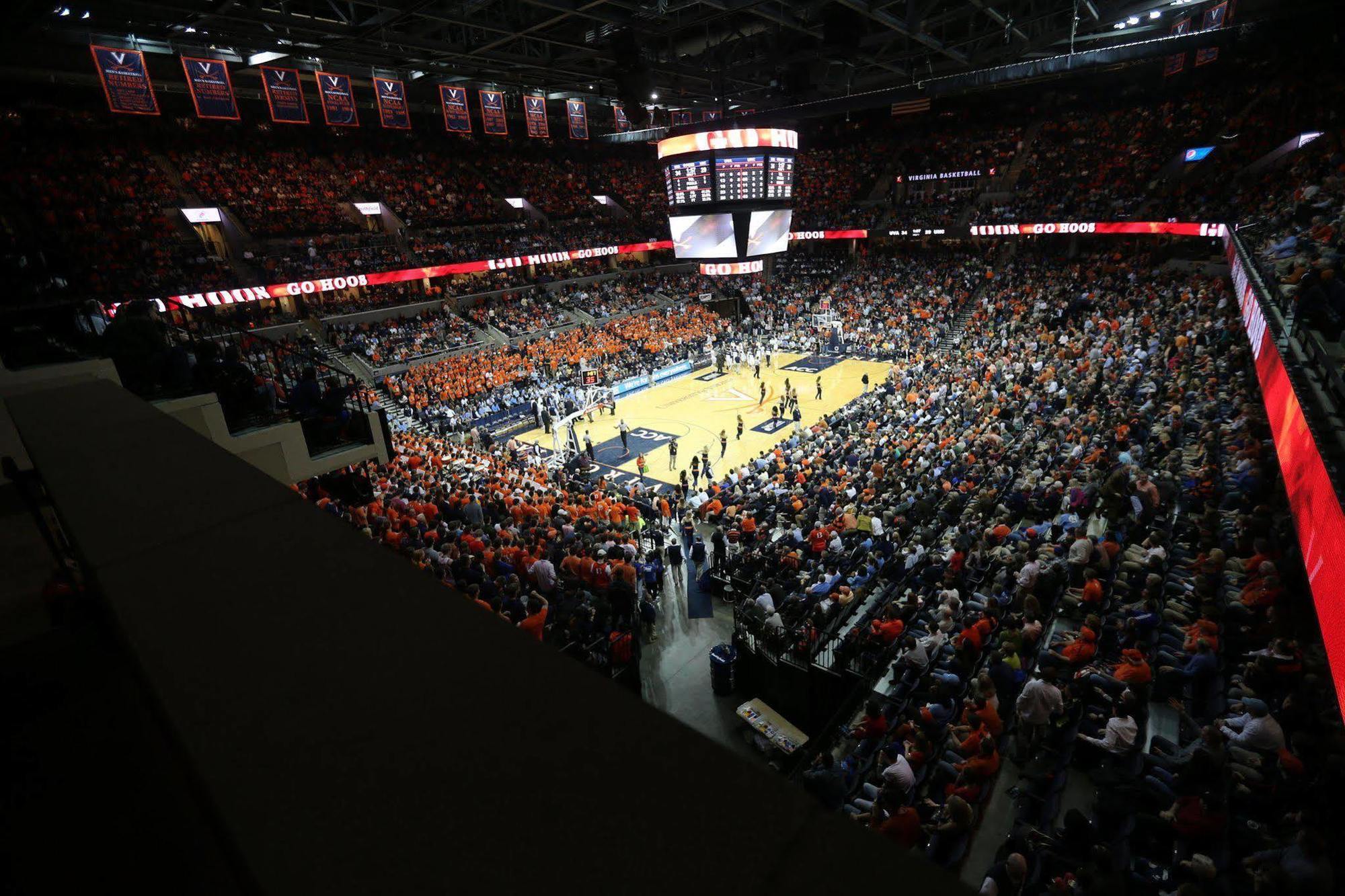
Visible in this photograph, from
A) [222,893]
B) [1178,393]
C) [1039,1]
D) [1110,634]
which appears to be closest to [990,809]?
[1110,634]

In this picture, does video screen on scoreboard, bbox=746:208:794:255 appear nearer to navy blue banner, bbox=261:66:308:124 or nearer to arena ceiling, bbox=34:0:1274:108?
arena ceiling, bbox=34:0:1274:108

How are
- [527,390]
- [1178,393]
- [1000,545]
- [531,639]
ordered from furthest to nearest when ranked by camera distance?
[527,390] → [1178,393] → [1000,545] → [531,639]

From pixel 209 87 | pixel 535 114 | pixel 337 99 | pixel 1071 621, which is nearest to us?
pixel 1071 621

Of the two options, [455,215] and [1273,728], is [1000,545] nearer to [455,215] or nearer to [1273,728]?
[1273,728]

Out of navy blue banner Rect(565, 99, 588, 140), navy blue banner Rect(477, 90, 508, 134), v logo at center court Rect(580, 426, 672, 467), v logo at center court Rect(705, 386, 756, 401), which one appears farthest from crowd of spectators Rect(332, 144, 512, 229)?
v logo at center court Rect(580, 426, 672, 467)

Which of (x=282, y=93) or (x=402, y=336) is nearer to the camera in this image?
(x=282, y=93)

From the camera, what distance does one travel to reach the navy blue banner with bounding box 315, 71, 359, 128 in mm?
19906

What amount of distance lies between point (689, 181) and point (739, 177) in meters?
1.66

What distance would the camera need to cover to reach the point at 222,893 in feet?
5.77

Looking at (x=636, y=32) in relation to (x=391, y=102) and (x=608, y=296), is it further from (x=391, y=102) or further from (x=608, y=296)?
(x=608, y=296)

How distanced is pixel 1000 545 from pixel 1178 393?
789 cm

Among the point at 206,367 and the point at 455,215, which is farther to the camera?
the point at 455,215

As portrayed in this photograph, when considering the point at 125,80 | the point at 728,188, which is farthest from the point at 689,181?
the point at 125,80

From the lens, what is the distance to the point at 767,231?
21.7 metres
